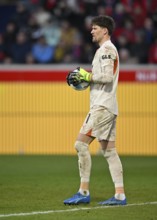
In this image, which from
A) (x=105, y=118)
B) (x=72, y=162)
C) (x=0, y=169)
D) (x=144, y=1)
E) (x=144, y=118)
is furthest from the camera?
(x=144, y=1)

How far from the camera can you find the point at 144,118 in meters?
21.5

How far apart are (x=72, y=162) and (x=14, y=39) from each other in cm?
594

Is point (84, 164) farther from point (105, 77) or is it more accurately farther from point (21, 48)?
point (21, 48)

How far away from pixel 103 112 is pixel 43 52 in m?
12.4

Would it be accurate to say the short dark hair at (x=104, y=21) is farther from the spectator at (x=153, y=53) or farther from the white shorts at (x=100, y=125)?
the spectator at (x=153, y=53)

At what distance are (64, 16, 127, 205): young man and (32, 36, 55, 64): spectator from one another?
39.6 ft

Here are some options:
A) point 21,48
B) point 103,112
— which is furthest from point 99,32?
point 21,48

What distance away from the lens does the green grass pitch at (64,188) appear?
31.7 feet

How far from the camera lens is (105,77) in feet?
34.3

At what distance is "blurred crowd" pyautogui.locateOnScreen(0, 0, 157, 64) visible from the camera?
22.5 meters

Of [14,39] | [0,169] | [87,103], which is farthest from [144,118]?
[0,169]

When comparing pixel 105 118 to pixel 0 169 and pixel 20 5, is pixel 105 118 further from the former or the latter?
pixel 20 5

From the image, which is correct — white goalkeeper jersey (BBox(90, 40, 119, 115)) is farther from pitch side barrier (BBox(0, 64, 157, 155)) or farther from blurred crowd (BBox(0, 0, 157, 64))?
blurred crowd (BBox(0, 0, 157, 64))

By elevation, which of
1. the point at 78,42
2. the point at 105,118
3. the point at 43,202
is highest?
the point at 78,42
